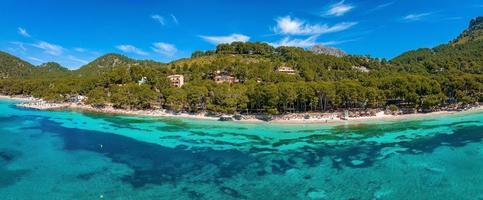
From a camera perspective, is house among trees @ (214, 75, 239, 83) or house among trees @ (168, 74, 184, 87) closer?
house among trees @ (214, 75, 239, 83)

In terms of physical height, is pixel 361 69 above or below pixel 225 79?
above

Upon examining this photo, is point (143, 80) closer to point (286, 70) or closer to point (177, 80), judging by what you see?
point (177, 80)

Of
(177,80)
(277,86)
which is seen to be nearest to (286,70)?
(177,80)

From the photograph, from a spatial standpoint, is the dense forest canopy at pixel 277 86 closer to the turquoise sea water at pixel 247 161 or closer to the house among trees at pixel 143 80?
the house among trees at pixel 143 80

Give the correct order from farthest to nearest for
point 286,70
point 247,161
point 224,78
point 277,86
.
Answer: point 286,70 < point 224,78 < point 277,86 < point 247,161

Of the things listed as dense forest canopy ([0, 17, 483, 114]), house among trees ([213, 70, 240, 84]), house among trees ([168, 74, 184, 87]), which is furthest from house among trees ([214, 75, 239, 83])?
house among trees ([168, 74, 184, 87])

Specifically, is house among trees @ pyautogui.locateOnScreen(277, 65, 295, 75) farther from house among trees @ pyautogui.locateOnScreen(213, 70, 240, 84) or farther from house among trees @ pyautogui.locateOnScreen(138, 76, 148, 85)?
house among trees @ pyautogui.locateOnScreen(138, 76, 148, 85)

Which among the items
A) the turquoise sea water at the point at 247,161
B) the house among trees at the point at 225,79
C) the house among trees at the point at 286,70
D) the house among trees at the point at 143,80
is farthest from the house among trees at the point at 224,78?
the turquoise sea water at the point at 247,161
